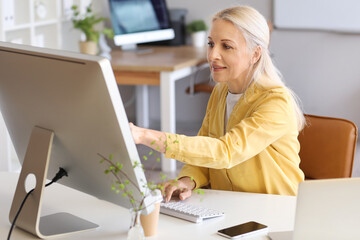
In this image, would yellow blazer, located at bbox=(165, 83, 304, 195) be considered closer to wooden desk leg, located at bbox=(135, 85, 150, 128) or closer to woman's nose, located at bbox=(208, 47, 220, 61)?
woman's nose, located at bbox=(208, 47, 220, 61)

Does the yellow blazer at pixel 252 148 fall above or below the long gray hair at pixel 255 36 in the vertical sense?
below

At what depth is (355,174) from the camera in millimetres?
4250

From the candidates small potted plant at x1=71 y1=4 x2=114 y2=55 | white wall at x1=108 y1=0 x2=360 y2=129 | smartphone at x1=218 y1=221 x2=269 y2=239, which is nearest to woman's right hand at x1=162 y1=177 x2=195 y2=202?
smartphone at x1=218 y1=221 x2=269 y2=239

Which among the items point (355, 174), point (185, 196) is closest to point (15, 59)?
point (185, 196)

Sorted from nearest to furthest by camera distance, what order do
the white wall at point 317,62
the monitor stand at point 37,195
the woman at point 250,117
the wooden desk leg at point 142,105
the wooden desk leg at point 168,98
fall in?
the monitor stand at point 37,195
the woman at point 250,117
the wooden desk leg at point 168,98
the white wall at point 317,62
the wooden desk leg at point 142,105

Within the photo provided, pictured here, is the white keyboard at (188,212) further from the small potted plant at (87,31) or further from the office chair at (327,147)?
the small potted plant at (87,31)

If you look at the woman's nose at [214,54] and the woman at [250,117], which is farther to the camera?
the woman's nose at [214,54]

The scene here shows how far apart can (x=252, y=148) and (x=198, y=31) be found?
3.46m

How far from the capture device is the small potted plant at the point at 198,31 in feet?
17.1

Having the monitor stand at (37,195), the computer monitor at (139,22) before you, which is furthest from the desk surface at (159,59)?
the monitor stand at (37,195)

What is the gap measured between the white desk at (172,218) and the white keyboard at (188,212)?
0.02 m

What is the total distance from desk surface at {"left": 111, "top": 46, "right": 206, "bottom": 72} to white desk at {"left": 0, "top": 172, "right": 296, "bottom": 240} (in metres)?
2.19

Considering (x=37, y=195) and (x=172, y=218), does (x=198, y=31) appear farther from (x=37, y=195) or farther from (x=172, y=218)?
(x=37, y=195)

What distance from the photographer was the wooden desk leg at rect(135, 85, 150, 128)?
5465 mm
